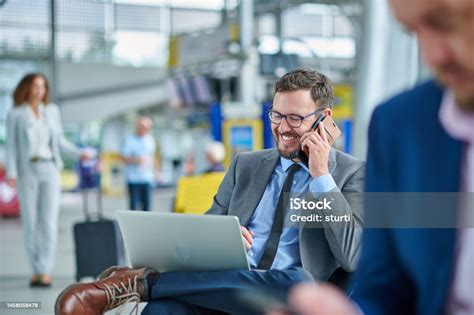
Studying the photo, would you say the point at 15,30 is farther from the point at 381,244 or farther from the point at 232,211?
the point at 381,244

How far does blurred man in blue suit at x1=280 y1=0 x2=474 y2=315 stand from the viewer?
4.03 ft

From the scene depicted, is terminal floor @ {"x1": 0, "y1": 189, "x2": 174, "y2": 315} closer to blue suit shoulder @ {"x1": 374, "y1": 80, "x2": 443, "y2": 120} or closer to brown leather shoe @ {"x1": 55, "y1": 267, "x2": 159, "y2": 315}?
brown leather shoe @ {"x1": 55, "y1": 267, "x2": 159, "y2": 315}

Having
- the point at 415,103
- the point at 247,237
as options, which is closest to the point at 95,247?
the point at 247,237

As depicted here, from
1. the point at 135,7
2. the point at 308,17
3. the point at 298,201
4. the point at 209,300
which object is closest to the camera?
the point at 209,300

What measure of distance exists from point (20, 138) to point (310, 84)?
5.08m

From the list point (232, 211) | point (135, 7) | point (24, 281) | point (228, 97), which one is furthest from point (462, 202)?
point (135, 7)

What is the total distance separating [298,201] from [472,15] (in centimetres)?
220

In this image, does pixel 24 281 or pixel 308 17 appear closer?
pixel 24 281

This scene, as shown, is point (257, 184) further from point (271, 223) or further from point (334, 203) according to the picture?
point (334, 203)

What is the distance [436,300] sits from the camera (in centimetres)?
146

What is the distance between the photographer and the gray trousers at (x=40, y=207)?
8.09 m

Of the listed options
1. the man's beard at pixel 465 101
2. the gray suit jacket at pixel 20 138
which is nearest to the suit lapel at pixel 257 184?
the man's beard at pixel 465 101

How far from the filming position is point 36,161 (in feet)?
26.5

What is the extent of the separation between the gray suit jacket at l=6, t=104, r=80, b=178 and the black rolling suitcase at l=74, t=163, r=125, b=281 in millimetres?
851
